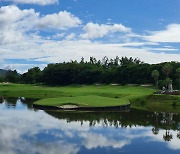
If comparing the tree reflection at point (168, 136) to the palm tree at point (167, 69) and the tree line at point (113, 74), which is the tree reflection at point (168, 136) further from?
the palm tree at point (167, 69)

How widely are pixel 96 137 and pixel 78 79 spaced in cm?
12312

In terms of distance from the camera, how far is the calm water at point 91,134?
3297 centimetres

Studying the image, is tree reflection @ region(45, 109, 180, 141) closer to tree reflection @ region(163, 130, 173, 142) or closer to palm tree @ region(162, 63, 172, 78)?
tree reflection @ region(163, 130, 173, 142)

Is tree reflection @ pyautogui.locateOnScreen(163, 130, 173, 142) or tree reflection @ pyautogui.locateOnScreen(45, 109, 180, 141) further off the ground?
tree reflection @ pyautogui.locateOnScreen(45, 109, 180, 141)

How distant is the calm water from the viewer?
3297cm

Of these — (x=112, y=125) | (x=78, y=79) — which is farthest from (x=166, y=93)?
(x=78, y=79)

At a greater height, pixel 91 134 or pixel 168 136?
pixel 91 134

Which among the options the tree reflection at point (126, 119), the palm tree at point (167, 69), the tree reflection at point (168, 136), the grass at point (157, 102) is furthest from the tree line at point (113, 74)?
the tree reflection at point (168, 136)

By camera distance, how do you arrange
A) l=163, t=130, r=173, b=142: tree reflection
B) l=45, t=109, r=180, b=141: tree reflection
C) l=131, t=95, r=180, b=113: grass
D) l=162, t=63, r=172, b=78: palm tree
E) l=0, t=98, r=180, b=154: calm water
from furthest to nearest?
l=162, t=63, r=172, b=78: palm tree → l=131, t=95, r=180, b=113: grass → l=45, t=109, r=180, b=141: tree reflection → l=163, t=130, r=173, b=142: tree reflection → l=0, t=98, r=180, b=154: calm water

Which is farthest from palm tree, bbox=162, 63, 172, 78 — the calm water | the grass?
the calm water

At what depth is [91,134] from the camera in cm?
4078

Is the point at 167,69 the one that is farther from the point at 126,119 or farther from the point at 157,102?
the point at 126,119

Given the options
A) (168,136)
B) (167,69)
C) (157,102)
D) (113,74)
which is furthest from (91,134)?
(113,74)

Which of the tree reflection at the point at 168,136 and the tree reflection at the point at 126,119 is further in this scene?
the tree reflection at the point at 126,119
